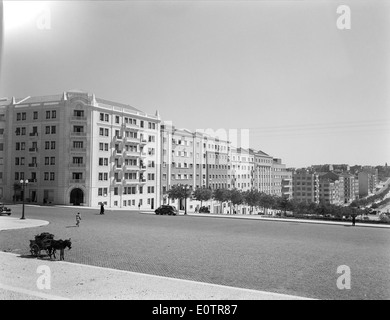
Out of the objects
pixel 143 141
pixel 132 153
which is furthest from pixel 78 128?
pixel 143 141

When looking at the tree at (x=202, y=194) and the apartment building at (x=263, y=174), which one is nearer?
the tree at (x=202, y=194)

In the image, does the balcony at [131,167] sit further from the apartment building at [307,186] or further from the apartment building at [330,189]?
the apartment building at [330,189]

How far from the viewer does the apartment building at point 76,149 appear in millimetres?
33250

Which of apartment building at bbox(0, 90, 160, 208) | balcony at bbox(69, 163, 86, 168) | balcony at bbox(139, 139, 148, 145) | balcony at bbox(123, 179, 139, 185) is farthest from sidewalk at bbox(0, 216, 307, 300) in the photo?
balcony at bbox(139, 139, 148, 145)

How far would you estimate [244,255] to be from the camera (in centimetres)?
1384

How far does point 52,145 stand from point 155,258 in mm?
27780

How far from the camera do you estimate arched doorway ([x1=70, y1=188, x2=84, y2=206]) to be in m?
39.2

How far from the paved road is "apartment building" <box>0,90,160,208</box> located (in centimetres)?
1630

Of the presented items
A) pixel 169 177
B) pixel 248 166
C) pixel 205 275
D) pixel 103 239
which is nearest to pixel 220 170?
pixel 248 166

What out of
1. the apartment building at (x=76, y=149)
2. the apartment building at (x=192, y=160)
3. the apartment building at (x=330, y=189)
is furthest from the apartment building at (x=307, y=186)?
the apartment building at (x=76, y=149)

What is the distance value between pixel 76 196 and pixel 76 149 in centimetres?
583

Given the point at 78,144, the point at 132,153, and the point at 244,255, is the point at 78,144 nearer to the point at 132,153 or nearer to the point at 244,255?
the point at 132,153

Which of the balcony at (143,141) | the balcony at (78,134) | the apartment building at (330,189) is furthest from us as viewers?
the apartment building at (330,189)

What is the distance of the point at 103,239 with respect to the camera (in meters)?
16.8
